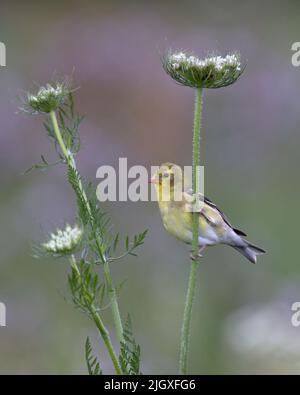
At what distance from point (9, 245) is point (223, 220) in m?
2.61

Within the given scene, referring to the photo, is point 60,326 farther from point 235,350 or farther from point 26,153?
point 26,153

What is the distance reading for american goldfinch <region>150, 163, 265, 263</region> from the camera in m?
3.96

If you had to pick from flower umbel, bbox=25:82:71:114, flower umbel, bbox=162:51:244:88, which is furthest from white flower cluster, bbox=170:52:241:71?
flower umbel, bbox=25:82:71:114

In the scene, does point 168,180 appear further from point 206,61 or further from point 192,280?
point 192,280

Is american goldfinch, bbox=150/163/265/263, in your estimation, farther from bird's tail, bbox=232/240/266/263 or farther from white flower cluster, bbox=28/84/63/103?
white flower cluster, bbox=28/84/63/103

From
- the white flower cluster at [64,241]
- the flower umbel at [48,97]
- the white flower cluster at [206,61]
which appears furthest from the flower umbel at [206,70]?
the white flower cluster at [64,241]

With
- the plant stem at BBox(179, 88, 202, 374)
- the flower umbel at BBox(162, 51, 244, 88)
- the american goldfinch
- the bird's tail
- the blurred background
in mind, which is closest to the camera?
the plant stem at BBox(179, 88, 202, 374)

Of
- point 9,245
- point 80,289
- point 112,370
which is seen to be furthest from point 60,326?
point 80,289

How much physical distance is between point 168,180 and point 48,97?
1270mm

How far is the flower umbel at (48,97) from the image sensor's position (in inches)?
114

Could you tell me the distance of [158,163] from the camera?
7.18 metres

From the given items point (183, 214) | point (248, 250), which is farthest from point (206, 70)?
point (248, 250)

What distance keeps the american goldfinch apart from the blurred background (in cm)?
94

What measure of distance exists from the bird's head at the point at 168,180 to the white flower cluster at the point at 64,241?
115 centimetres
